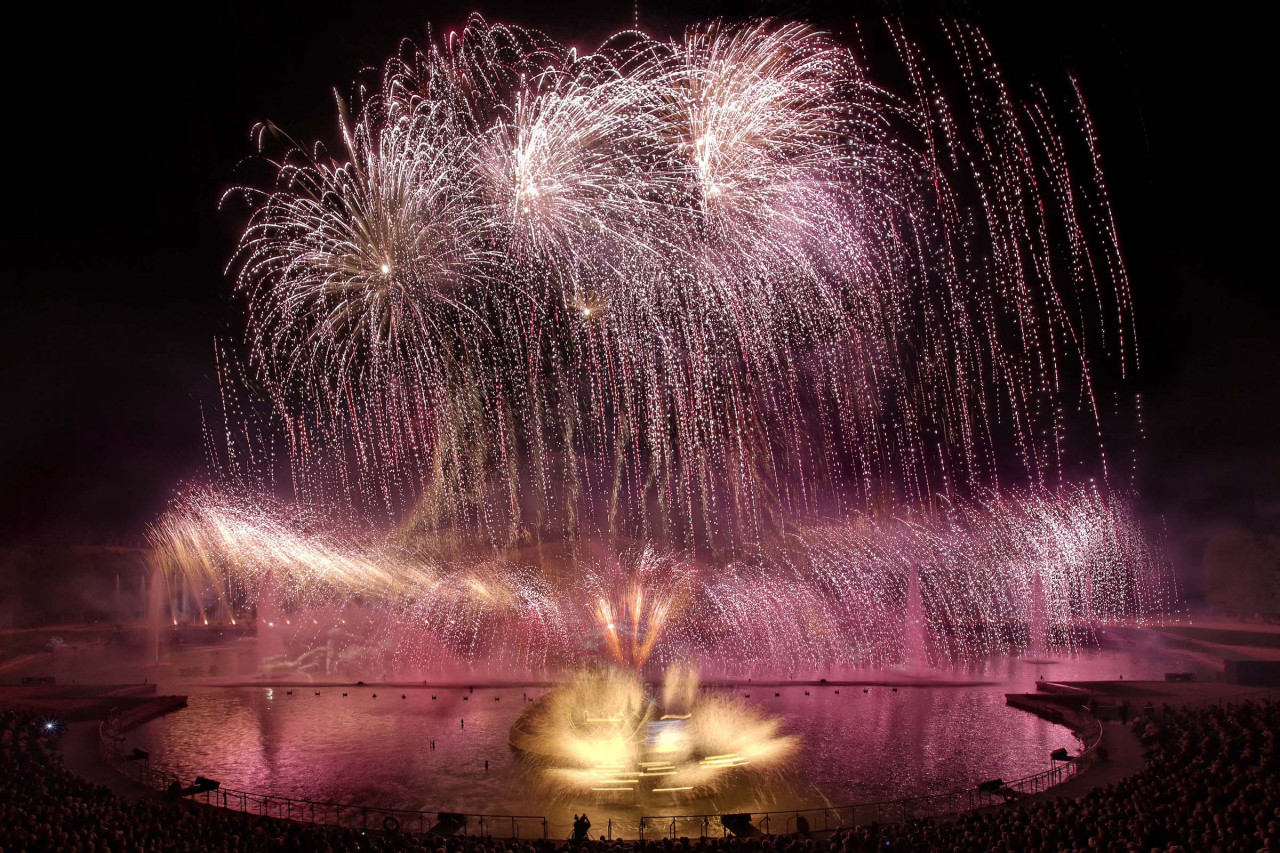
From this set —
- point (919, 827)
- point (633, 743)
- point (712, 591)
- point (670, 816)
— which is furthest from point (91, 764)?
point (712, 591)

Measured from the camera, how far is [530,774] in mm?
22938

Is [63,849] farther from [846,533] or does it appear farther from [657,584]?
[846,533]

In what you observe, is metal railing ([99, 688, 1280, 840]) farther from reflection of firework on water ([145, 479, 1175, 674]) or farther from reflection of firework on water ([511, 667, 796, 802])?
reflection of firework on water ([145, 479, 1175, 674])

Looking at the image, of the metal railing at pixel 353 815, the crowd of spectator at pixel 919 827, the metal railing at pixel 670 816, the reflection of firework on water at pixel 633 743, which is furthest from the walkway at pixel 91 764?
the reflection of firework on water at pixel 633 743

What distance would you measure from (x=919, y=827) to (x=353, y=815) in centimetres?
1214

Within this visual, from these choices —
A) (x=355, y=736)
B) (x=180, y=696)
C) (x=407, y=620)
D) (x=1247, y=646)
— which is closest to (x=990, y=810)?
(x=355, y=736)

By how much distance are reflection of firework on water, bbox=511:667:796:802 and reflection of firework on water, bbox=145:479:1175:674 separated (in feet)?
56.6

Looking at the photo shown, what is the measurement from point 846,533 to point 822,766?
3903 cm

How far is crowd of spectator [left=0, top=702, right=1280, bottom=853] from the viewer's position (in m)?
14.4

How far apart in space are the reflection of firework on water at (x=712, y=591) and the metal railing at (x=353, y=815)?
79.0 feet

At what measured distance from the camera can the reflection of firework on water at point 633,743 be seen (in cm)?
2172

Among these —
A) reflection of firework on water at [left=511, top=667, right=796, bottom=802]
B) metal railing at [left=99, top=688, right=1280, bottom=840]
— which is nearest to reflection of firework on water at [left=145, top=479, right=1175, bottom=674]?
reflection of firework on water at [left=511, top=667, right=796, bottom=802]

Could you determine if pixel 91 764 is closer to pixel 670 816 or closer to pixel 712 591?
pixel 670 816

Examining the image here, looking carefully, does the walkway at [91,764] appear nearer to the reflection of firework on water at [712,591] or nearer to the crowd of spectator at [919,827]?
the crowd of spectator at [919,827]
